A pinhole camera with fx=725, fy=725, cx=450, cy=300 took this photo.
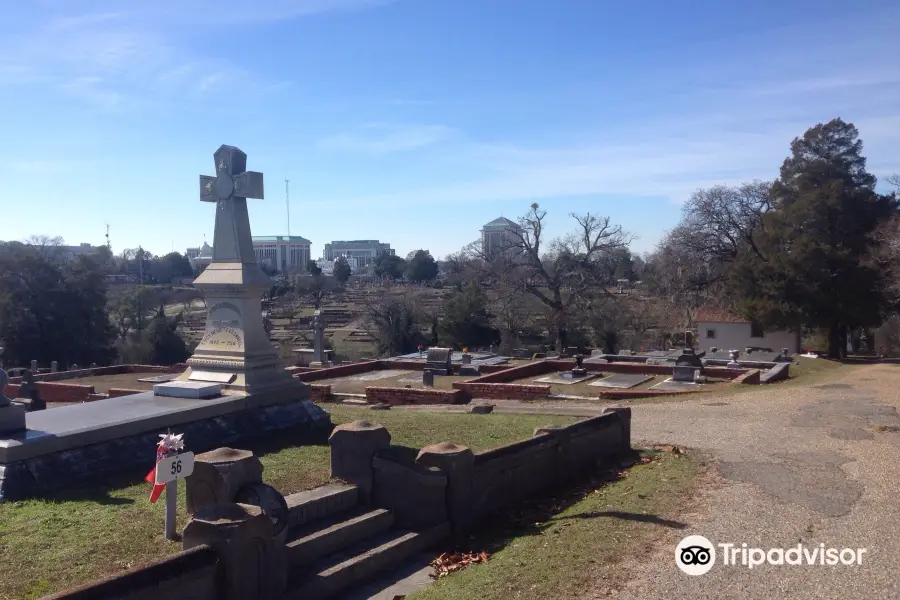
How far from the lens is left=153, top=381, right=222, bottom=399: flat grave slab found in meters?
10.4

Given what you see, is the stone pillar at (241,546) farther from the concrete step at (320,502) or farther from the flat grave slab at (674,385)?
the flat grave slab at (674,385)

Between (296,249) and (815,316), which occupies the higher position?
(296,249)

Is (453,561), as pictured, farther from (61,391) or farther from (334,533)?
(61,391)

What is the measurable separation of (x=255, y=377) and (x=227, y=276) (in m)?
1.66

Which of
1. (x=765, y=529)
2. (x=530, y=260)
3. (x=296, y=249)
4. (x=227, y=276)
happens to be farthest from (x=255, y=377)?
(x=296, y=249)

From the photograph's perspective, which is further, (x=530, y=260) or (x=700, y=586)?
(x=530, y=260)

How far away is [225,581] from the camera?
5207mm

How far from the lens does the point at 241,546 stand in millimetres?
5277

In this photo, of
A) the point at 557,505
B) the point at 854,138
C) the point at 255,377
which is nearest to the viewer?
the point at 557,505

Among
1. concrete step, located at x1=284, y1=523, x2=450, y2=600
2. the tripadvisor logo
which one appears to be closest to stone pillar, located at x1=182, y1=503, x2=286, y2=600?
concrete step, located at x1=284, y1=523, x2=450, y2=600

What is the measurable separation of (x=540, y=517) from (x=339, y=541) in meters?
2.33

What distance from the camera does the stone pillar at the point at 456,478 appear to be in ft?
24.7

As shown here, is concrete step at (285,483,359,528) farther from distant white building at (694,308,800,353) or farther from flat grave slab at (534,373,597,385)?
distant white building at (694,308,800,353)

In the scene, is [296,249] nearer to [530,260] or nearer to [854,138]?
[530,260]
